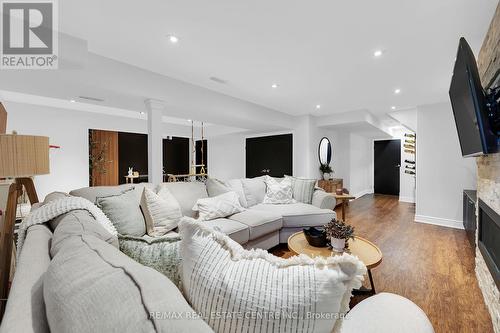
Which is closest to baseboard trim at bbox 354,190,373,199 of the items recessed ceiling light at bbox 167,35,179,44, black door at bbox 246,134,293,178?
black door at bbox 246,134,293,178

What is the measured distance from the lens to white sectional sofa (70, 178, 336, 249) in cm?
232

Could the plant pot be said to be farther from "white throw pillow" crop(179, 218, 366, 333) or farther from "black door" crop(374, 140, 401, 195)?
"black door" crop(374, 140, 401, 195)

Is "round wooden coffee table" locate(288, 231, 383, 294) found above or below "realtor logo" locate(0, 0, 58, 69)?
below

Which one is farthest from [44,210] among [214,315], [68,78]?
[68,78]

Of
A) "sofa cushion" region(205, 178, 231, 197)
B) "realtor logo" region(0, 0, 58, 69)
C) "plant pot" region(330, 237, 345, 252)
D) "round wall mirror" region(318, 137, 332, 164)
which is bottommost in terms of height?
"plant pot" region(330, 237, 345, 252)

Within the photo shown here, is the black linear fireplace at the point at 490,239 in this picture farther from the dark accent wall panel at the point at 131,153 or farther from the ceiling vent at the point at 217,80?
the dark accent wall panel at the point at 131,153

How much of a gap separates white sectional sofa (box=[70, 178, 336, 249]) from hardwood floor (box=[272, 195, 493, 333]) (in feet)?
1.09

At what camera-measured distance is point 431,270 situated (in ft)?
7.91

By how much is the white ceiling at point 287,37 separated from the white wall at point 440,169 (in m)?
1.21

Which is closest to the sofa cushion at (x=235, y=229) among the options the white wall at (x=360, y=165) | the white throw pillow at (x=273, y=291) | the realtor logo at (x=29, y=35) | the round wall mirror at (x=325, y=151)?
the white throw pillow at (x=273, y=291)

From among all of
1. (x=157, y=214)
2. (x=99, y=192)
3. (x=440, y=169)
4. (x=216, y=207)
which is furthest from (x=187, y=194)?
(x=440, y=169)

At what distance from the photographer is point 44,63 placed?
2094 millimetres

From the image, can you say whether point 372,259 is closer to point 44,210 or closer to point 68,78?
point 44,210

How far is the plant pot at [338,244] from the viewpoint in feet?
5.91
